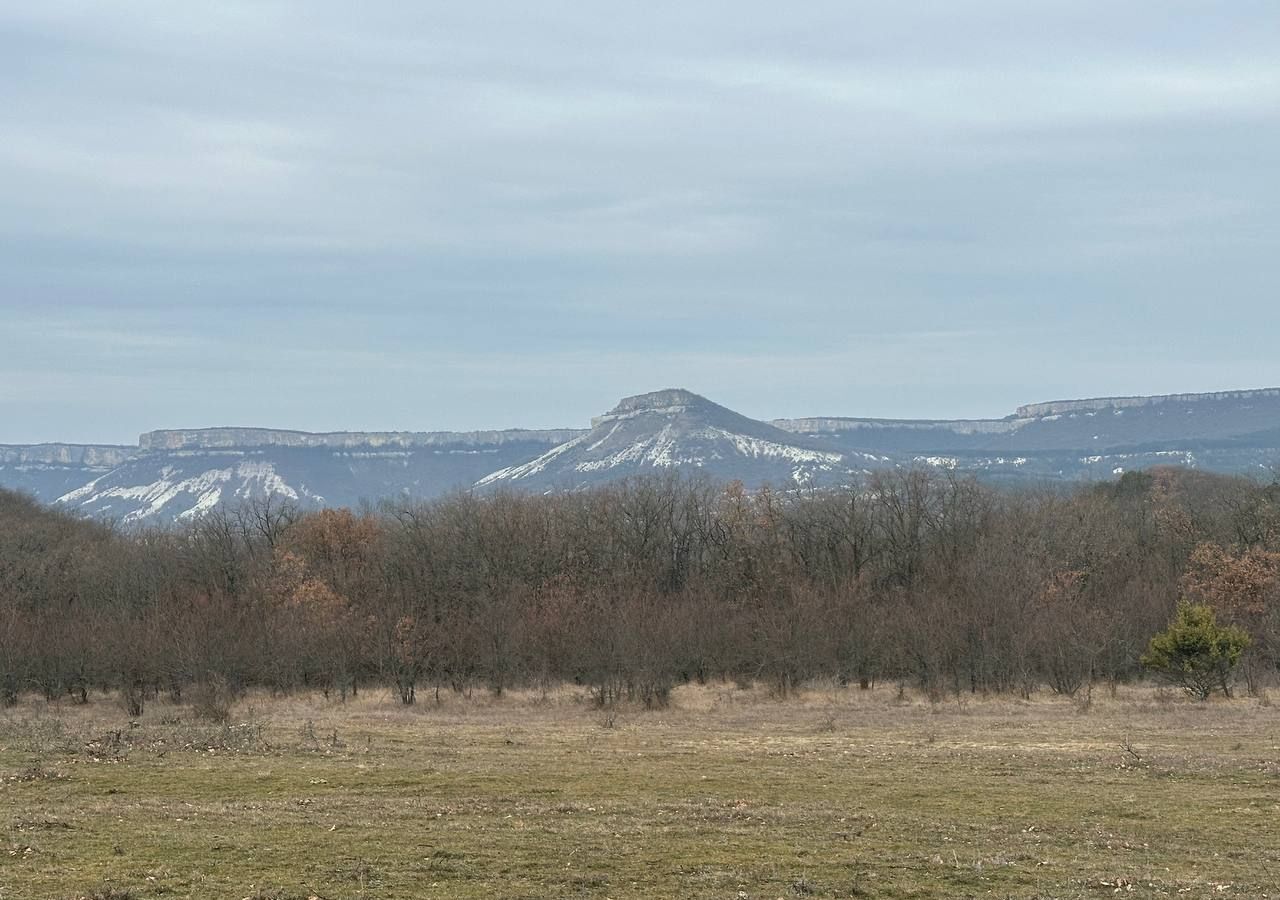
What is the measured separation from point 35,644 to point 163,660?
18.1ft

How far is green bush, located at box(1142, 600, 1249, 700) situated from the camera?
3916 centimetres

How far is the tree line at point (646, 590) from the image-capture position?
46.0m

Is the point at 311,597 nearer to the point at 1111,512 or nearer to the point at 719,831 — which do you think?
the point at 719,831

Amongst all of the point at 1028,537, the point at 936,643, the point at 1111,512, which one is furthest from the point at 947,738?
the point at 1111,512

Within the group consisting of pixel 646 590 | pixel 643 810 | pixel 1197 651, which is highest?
pixel 643 810

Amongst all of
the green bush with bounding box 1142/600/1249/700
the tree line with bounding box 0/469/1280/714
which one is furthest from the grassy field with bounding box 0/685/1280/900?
the tree line with bounding box 0/469/1280/714

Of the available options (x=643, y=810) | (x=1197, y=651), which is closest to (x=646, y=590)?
(x=1197, y=651)

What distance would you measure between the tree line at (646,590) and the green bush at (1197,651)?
288cm

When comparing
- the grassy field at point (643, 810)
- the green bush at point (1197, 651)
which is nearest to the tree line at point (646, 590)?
the green bush at point (1197, 651)

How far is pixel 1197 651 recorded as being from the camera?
Result: 130ft

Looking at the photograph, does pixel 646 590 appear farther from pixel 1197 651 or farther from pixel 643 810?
pixel 643 810

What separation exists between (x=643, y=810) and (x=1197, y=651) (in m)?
27.2

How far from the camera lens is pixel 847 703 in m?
42.6

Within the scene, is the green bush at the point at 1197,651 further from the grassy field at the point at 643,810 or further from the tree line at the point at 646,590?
the grassy field at the point at 643,810
